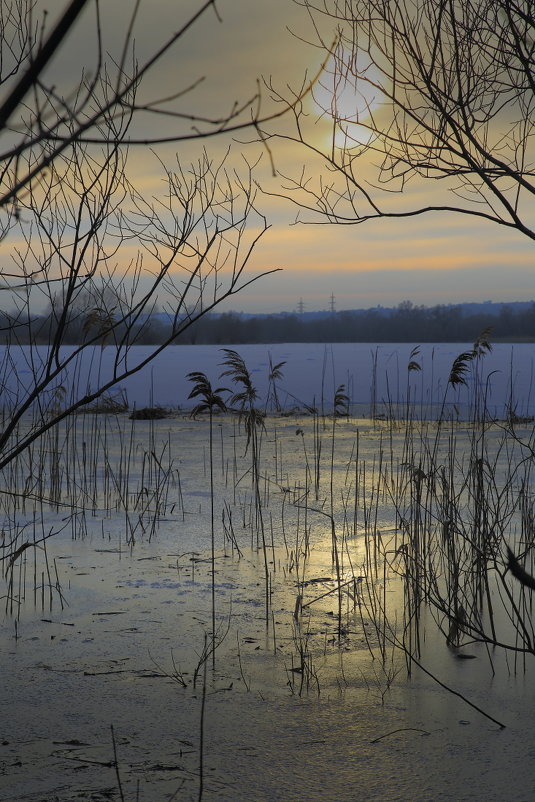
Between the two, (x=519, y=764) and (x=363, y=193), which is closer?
(x=519, y=764)

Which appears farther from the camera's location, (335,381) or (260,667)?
(335,381)

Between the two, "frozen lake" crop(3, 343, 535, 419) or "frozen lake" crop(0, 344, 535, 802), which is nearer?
"frozen lake" crop(0, 344, 535, 802)

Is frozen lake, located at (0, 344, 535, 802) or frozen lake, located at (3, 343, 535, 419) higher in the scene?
frozen lake, located at (3, 343, 535, 419)

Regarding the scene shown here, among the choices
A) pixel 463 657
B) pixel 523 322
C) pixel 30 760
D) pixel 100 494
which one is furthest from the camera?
pixel 523 322

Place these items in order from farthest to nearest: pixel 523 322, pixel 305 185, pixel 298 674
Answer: pixel 523 322, pixel 305 185, pixel 298 674

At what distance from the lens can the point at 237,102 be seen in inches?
37.0

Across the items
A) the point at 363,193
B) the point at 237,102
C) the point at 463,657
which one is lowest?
the point at 463,657

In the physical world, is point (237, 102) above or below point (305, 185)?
below

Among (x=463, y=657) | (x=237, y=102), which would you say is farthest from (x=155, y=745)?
(x=237, y=102)

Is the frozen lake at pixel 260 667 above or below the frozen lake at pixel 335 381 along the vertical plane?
below

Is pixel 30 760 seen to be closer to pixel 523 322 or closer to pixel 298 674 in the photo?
pixel 298 674

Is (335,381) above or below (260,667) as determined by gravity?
above

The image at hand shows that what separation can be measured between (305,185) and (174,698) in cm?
190

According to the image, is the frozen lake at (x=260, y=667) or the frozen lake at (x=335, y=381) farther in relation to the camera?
the frozen lake at (x=335, y=381)
